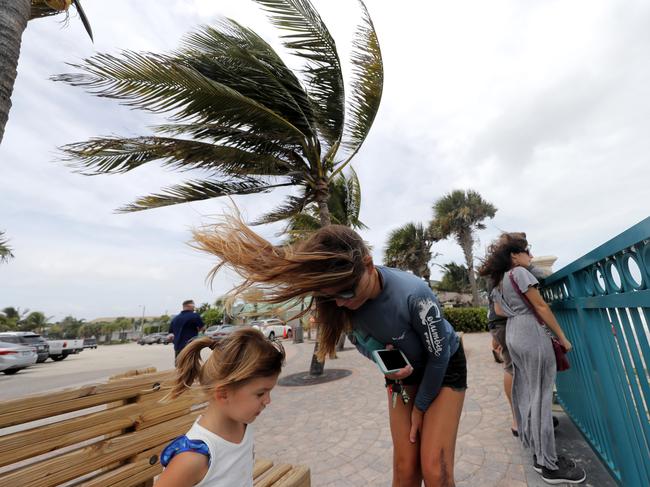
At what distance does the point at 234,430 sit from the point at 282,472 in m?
0.71

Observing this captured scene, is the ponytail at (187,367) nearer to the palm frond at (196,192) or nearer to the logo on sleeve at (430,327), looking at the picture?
the logo on sleeve at (430,327)

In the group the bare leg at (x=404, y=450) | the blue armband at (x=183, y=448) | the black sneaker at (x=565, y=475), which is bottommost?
the black sneaker at (x=565, y=475)

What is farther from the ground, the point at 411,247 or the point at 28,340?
the point at 411,247

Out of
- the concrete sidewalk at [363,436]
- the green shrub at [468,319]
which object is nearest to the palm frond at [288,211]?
the concrete sidewalk at [363,436]

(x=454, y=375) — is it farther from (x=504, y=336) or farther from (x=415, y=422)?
(x=504, y=336)

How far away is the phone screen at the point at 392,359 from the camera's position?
1.77 meters

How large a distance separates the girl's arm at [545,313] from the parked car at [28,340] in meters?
20.0

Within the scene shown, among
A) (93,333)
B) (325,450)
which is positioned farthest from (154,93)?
(93,333)

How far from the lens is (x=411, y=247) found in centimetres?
2284

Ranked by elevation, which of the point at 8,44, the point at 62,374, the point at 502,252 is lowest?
the point at 62,374

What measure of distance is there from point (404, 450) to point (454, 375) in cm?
54

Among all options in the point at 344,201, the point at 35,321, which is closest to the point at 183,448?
the point at 344,201

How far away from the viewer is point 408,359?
1.84 m

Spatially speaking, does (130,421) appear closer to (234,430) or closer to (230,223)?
(234,430)
